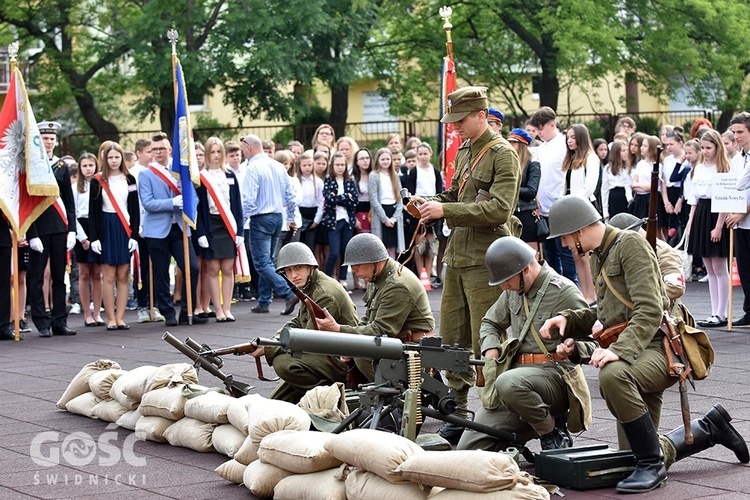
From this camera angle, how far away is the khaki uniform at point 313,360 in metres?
8.02

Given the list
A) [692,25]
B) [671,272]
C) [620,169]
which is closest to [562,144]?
[620,169]

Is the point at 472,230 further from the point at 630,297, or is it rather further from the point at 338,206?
the point at 338,206

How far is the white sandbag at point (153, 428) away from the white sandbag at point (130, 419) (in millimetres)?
180

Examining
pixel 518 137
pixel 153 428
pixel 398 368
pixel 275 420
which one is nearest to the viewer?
pixel 398 368

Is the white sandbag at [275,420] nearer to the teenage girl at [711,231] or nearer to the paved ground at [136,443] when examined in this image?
the paved ground at [136,443]

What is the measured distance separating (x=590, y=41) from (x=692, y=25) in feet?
9.47

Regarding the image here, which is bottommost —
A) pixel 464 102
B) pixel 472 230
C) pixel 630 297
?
pixel 630 297

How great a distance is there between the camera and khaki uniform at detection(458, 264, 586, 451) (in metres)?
6.56

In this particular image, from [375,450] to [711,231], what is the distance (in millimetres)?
7932

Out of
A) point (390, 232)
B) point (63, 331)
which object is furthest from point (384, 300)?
point (390, 232)

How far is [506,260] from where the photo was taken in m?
6.78

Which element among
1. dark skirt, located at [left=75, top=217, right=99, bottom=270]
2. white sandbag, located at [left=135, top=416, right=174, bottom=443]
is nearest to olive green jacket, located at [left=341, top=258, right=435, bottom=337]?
white sandbag, located at [left=135, top=416, right=174, bottom=443]

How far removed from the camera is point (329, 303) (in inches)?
321

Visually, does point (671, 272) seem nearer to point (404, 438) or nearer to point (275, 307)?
point (404, 438)
